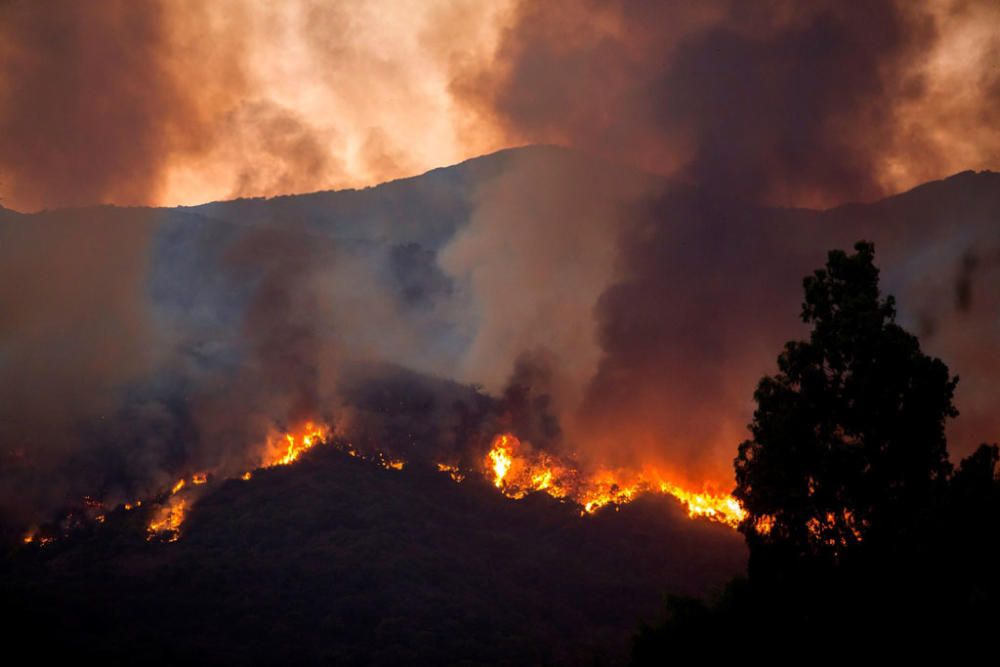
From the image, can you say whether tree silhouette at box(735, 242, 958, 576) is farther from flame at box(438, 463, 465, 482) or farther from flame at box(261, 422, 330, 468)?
flame at box(261, 422, 330, 468)

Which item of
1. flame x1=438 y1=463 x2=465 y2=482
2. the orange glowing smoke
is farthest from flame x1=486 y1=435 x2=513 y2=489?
flame x1=438 y1=463 x2=465 y2=482

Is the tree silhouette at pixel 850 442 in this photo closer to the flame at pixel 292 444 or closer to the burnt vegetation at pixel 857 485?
the burnt vegetation at pixel 857 485

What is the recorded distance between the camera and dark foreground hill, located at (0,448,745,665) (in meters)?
76.2

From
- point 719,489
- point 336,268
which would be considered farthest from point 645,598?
point 336,268

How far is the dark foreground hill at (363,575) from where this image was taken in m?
76.2

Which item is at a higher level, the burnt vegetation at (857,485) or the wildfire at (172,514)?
the wildfire at (172,514)

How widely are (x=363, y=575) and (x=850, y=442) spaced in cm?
7153

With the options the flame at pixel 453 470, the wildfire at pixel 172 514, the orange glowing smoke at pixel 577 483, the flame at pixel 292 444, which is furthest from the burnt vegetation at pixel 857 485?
the flame at pixel 292 444

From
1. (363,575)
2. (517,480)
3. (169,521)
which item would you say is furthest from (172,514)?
(517,480)

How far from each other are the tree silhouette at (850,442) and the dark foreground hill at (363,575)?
48.0 meters

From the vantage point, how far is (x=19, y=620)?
72.6 m

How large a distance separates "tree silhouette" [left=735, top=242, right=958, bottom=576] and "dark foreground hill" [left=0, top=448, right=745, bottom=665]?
1891 inches

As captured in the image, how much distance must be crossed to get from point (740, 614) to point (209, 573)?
235 ft

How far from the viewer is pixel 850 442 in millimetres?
27125
